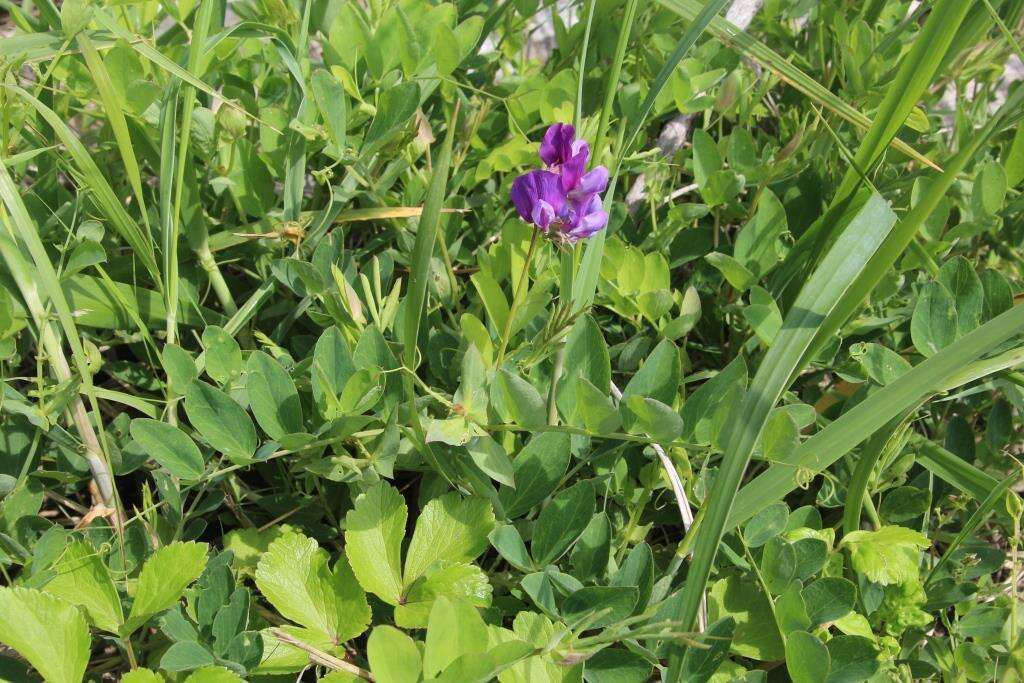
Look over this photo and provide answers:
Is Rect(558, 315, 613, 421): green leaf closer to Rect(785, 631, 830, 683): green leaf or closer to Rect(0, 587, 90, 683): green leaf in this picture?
Rect(785, 631, 830, 683): green leaf

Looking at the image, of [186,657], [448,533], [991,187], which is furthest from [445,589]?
[991,187]

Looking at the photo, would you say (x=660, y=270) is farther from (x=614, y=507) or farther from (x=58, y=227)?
(x=58, y=227)

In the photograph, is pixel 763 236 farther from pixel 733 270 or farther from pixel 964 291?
pixel 964 291

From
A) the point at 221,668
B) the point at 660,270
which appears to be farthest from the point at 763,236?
the point at 221,668

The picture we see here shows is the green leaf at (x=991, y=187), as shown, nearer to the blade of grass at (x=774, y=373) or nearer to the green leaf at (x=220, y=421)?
the blade of grass at (x=774, y=373)

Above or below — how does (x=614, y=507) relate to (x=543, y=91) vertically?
below

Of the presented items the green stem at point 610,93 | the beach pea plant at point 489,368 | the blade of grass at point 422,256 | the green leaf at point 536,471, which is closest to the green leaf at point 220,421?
the beach pea plant at point 489,368
